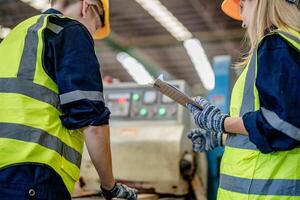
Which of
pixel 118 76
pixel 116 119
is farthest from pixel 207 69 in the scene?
pixel 116 119

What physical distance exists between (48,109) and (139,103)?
1.26 metres

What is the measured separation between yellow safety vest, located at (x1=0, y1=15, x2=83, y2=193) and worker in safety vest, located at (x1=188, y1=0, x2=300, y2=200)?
457 millimetres

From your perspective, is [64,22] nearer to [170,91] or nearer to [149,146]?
[170,91]

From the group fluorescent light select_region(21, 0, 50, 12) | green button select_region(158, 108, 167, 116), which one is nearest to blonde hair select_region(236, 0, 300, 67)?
green button select_region(158, 108, 167, 116)

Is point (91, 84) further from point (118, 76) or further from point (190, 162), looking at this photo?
point (118, 76)

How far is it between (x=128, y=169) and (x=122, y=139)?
174 millimetres

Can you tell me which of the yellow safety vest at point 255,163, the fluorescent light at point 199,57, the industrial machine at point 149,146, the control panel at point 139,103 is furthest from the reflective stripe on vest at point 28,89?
the fluorescent light at point 199,57

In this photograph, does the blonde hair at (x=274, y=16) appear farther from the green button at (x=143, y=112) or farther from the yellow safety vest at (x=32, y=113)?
the green button at (x=143, y=112)

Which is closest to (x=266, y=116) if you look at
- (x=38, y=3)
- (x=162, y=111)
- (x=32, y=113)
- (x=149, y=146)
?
(x=32, y=113)

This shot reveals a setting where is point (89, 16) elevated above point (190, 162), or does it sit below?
above

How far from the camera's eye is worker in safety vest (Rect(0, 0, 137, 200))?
1.22 meters

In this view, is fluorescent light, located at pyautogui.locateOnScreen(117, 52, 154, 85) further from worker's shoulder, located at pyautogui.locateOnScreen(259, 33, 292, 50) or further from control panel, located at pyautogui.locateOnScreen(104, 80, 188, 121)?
worker's shoulder, located at pyautogui.locateOnScreen(259, 33, 292, 50)

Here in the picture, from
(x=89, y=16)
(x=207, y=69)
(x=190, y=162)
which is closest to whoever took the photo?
(x=89, y=16)

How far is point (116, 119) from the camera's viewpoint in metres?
2.54
